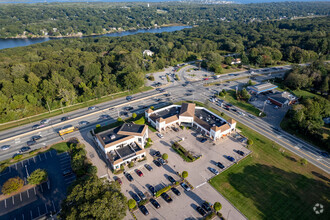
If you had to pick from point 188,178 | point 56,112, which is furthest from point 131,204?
point 56,112

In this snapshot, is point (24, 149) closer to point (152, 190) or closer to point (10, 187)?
point (10, 187)

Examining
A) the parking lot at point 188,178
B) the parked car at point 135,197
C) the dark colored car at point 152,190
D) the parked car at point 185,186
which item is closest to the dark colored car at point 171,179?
the parking lot at point 188,178

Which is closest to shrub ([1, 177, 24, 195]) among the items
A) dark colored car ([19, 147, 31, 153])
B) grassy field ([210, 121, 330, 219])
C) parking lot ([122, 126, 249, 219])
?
dark colored car ([19, 147, 31, 153])

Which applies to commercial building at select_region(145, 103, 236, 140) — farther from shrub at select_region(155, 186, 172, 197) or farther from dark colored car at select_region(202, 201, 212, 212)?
dark colored car at select_region(202, 201, 212, 212)

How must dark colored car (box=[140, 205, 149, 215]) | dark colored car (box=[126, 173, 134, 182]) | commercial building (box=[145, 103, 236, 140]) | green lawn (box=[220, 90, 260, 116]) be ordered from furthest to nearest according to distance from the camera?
green lawn (box=[220, 90, 260, 116])
commercial building (box=[145, 103, 236, 140])
dark colored car (box=[126, 173, 134, 182])
dark colored car (box=[140, 205, 149, 215])

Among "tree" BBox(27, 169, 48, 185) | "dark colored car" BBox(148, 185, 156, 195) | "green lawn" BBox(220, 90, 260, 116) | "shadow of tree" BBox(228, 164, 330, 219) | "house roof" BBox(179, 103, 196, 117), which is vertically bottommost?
"shadow of tree" BBox(228, 164, 330, 219)

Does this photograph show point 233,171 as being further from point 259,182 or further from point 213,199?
point 213,199

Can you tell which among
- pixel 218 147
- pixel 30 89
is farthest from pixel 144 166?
pixel 30 89
